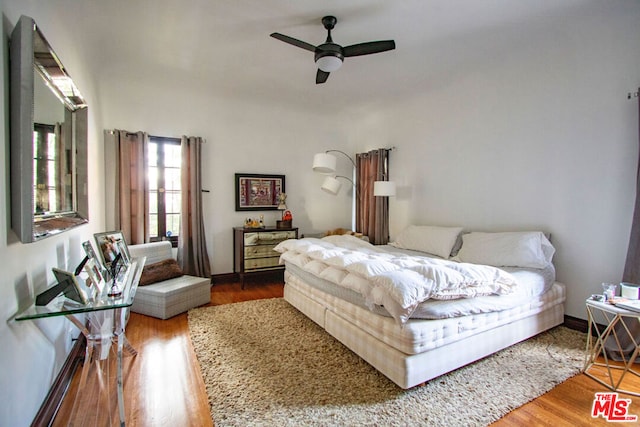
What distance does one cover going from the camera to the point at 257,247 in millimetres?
4434

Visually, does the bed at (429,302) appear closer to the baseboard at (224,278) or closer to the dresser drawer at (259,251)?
the dresser drawer at (259,251)

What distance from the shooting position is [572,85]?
2873 mm

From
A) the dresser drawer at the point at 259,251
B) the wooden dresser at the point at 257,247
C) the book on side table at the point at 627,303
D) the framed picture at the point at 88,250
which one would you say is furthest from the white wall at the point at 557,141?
the framed picture at the point at 88,250

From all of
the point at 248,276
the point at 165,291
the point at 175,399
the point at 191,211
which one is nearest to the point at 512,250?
the point at 175,399

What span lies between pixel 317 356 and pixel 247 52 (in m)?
3.00

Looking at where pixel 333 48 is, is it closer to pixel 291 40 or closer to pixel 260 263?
pixel 291 40

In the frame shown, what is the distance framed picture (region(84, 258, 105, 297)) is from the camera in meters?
1.69

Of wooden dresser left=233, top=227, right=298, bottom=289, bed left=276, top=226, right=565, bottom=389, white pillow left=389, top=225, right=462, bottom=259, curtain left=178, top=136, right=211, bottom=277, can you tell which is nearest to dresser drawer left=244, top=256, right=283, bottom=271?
wooden dresser left=233, top=227, right=298, bottom=289

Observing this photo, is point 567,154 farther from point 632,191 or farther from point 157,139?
point 157,139

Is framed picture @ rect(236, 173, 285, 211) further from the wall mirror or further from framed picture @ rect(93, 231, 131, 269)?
the wall mirror

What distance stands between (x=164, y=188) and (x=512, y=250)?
4351 mm

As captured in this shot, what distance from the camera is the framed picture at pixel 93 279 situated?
66.4 inches

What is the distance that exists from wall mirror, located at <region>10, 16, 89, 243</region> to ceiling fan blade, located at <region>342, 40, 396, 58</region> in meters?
2.01

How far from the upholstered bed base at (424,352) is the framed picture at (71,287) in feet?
5.52
